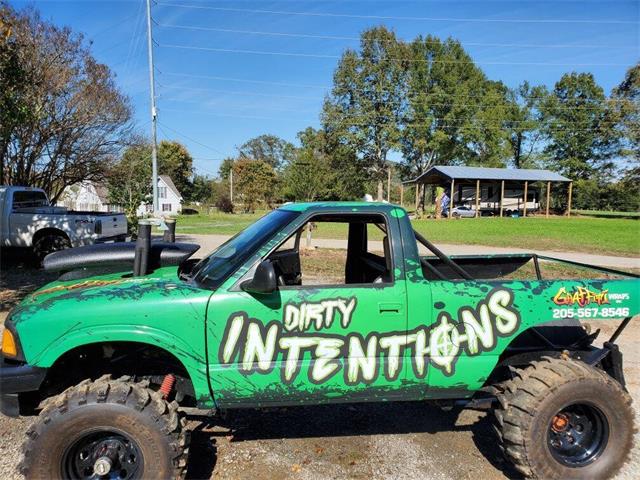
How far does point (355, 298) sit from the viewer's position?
3014 mm

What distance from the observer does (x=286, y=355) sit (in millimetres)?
A: 2963

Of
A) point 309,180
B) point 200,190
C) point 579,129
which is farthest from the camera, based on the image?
point 200,190

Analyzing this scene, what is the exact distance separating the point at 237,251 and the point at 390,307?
1.10 metres

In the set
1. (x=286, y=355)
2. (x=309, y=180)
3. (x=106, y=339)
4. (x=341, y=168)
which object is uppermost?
(x=341, y=168)

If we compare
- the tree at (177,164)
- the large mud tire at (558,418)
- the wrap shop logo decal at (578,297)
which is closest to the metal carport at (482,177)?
the wrap shop logo decal at (578,297)

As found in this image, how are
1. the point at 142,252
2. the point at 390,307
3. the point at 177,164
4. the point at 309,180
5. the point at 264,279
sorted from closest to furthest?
the point at 264,279, the point at 390,307, the point at 142,252, the point at 309,180, the point at 177,164

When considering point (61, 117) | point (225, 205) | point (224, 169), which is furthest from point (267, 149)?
point (61, 117)

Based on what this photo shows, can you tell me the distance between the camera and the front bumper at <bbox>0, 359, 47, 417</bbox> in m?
2.83

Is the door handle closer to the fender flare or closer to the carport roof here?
the fender flare

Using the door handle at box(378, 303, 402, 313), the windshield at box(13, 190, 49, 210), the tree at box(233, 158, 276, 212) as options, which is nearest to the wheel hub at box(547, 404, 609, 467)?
the door handle at box(378, 303, 402, 313)

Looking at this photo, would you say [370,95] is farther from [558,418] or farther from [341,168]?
[558,418]

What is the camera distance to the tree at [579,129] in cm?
6116

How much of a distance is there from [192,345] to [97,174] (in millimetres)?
19185

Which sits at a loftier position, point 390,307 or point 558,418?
point 390,307
